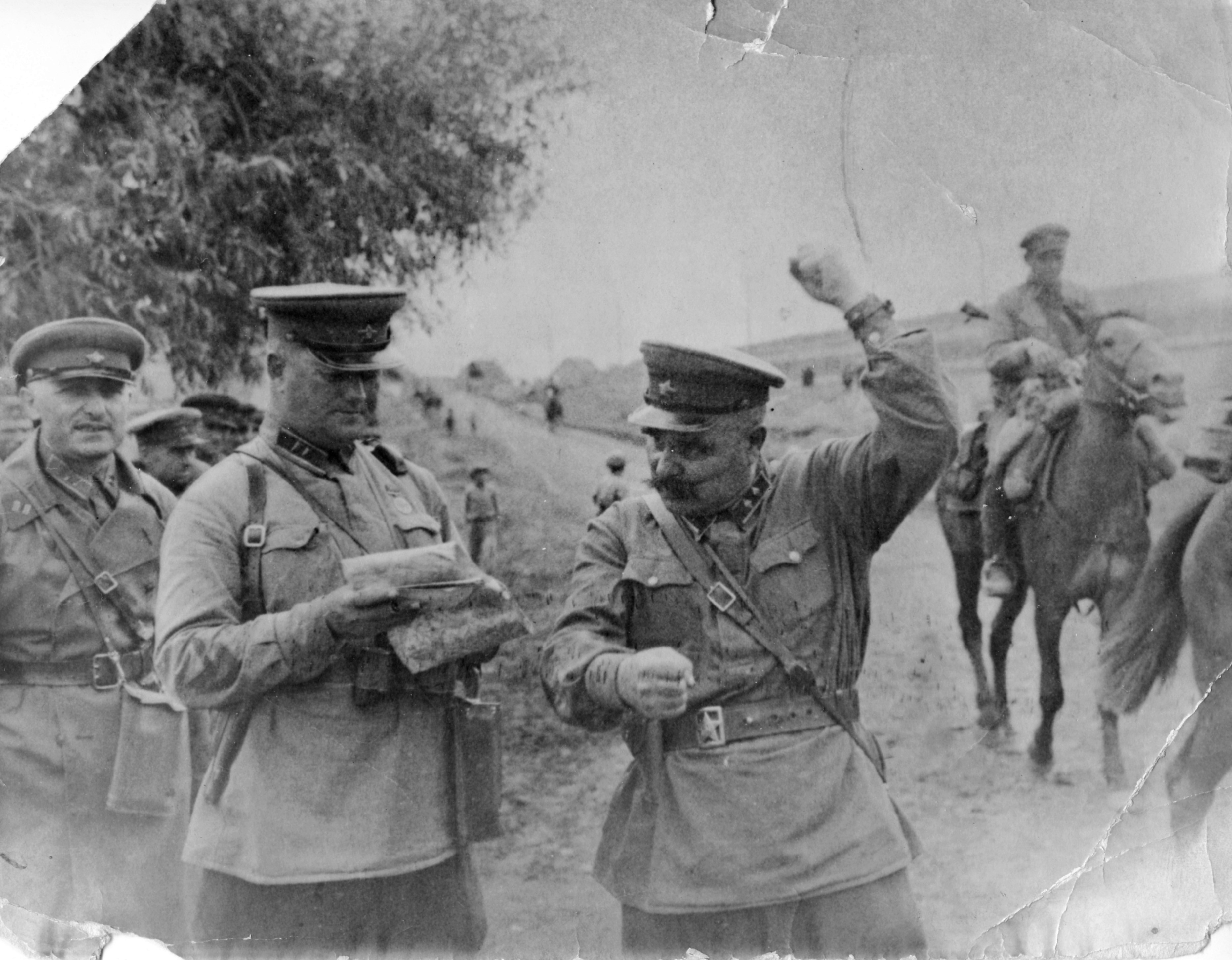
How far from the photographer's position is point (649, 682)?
3699mm

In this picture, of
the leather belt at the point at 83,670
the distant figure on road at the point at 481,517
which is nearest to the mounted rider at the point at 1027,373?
the distant figure on road at the point at 481,517

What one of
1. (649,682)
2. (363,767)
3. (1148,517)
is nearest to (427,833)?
(363,767)

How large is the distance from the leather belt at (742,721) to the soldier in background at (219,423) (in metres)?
1.48

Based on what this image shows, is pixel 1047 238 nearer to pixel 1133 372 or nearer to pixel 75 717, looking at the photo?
pixel 1133 372

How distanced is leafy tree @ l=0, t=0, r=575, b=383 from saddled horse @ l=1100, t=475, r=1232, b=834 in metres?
2.14

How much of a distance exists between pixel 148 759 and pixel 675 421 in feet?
5.71

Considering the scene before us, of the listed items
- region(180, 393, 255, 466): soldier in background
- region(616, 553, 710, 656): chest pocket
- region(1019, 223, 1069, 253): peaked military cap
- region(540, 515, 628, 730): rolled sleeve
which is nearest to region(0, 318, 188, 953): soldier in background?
region(180, 393, 255, 466): soldier in background

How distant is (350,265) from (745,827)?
1.92 m

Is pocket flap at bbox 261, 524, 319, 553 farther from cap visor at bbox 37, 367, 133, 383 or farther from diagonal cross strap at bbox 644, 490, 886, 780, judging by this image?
diagonal cross strap at bbox 644, 490, 886, 780

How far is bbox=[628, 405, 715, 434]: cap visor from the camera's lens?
12.7 ft

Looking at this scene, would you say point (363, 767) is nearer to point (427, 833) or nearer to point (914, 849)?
point (427, 833)

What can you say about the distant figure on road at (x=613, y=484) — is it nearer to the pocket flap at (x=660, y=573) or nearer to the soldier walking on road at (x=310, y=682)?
the pocket flap at (x=660, y=573)

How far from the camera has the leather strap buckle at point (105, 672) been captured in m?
3.99

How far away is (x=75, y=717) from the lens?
158 inches
